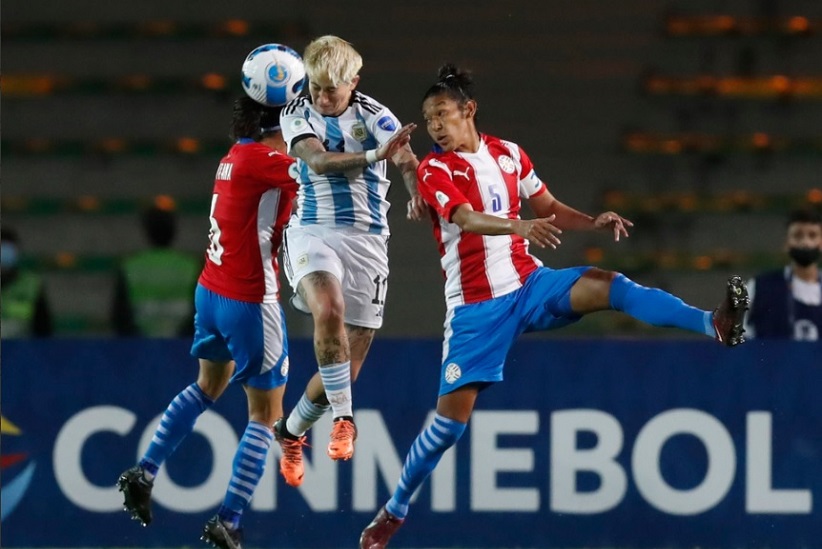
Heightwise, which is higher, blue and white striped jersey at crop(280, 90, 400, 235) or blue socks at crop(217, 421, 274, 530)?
blue and white striped jersey at crop(280, 90, 400, 235)

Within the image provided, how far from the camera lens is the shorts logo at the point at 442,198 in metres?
6.41

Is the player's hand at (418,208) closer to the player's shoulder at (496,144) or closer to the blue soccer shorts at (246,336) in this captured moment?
the player's shoulder at (496,144)

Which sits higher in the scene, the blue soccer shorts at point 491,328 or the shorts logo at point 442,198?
the shorts logo at point 442,198

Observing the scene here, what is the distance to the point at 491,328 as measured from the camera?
6.68 metres

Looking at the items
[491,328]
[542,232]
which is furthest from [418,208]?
[542,232]

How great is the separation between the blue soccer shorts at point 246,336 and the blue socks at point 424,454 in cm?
73

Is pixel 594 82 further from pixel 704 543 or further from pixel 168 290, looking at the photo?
pixel 704 543

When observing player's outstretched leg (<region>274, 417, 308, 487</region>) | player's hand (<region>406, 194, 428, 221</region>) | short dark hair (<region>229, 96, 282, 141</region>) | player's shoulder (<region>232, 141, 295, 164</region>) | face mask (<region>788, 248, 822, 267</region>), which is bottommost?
player's outstretched leg (<region>274, 417, 308, 487</region>)

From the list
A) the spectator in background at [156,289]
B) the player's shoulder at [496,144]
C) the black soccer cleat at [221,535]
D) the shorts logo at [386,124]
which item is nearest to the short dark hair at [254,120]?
the shorts logo at [386,124]

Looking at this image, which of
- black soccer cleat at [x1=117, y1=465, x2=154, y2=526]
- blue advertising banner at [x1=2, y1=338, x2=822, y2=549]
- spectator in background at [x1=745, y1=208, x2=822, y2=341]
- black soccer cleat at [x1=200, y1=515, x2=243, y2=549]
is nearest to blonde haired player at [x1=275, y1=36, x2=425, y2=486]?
black soccer cleat at [x1=200, y1=515, x2=243, y2=549]

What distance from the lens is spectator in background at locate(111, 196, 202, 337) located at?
9.47 m

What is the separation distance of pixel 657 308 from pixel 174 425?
2.33 m

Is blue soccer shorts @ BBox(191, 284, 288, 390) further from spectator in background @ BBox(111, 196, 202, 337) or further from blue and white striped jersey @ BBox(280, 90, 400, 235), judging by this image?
spectator in background @ BBox(111, 196, 202, 337)

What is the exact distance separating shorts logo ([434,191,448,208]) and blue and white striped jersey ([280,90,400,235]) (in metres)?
0.38
